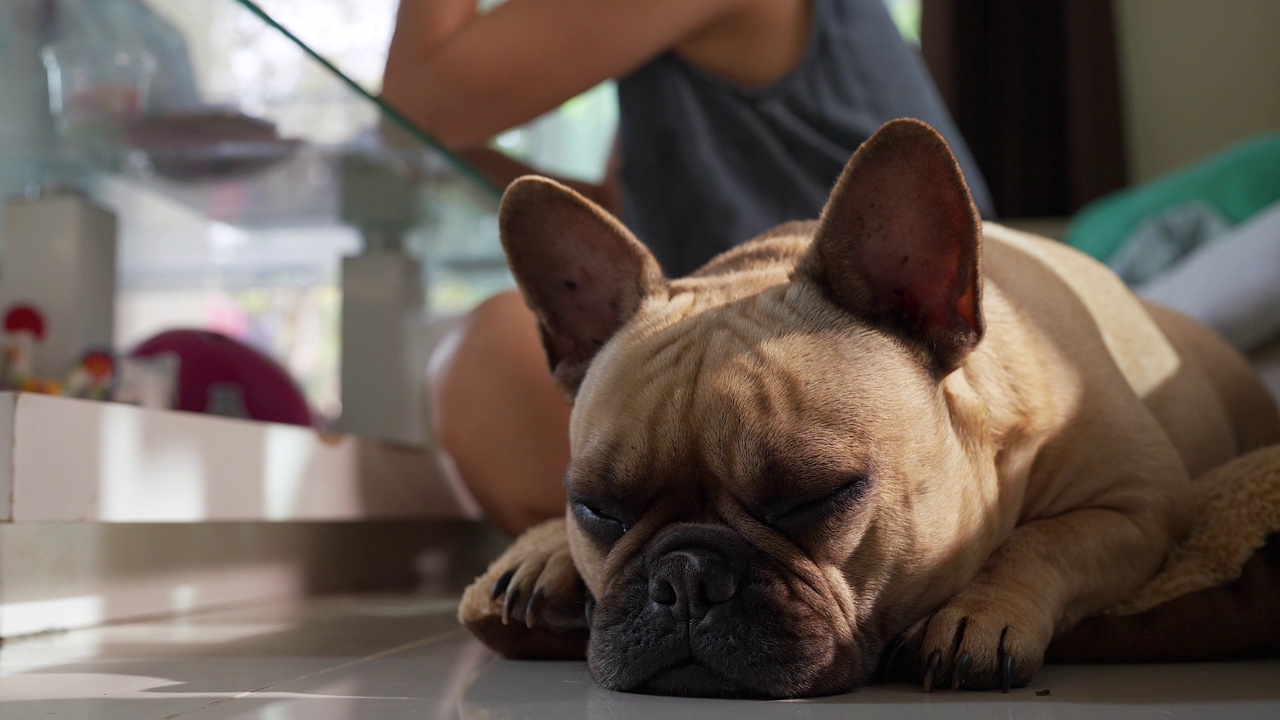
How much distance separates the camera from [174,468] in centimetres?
148

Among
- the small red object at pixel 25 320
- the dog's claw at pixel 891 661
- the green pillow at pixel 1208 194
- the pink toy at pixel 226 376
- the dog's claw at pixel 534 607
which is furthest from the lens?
the green pillow at pixel 1208 194

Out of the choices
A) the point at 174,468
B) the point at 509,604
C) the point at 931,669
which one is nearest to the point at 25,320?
the point at 174,468

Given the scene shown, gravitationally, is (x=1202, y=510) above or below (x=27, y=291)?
below

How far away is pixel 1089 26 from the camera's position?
4.12 meters

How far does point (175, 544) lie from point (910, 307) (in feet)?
4.10

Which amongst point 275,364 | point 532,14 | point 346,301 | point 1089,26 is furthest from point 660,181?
point 1089,26

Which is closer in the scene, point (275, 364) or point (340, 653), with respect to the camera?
point (340, 653)

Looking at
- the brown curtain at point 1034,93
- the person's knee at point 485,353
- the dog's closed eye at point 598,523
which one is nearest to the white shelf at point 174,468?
the person's knee at point 485,353

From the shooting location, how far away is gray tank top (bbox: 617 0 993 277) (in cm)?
174

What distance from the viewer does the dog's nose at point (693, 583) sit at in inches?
35.7

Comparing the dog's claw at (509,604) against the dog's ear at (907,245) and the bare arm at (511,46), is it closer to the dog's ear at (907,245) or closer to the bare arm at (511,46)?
the dog's ear at (907,245)

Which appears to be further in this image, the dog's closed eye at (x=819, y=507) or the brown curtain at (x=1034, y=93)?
the brown curtain at (x=1034, y=93)

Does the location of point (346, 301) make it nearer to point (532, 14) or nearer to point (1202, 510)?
point (532, 14)

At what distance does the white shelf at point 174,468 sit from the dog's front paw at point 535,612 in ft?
1.60
